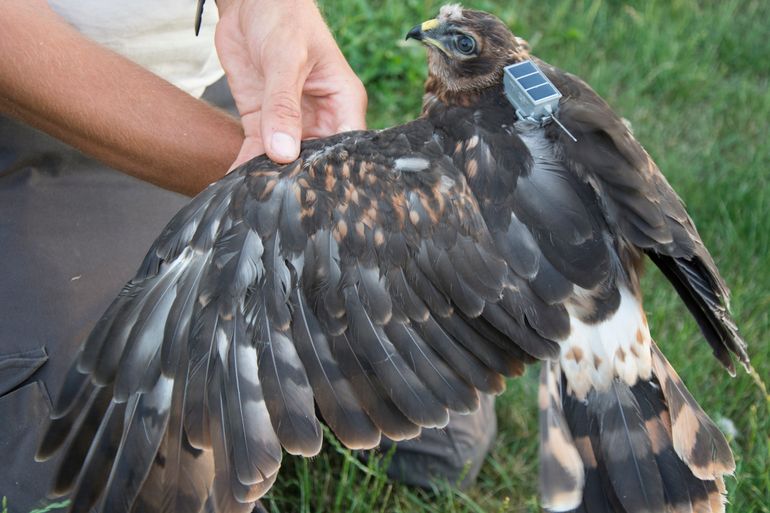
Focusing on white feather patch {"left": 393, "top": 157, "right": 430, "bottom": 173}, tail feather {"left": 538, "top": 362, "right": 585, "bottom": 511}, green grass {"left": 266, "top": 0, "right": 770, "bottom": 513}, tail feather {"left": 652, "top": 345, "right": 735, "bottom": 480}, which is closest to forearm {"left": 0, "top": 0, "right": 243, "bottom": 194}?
white feather patch {"left": 393, "top": 157, "right": 430, "bottom": 173}

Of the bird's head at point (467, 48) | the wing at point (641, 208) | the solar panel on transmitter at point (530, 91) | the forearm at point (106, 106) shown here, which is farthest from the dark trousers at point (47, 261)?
the solar panel on transmitter at point (530, 91)

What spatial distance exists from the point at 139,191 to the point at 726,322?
89.5 inches

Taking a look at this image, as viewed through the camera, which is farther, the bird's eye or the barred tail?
the bird's eye

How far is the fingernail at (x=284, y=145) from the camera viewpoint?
3.08 metres

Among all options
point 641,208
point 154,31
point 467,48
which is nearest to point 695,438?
point 641,208

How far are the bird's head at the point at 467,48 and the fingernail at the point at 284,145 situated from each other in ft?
2.28

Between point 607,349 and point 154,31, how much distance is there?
213 cm

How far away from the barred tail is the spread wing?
0.91 feet

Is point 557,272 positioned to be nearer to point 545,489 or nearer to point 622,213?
point 622,213

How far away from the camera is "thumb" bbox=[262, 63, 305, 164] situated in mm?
3090

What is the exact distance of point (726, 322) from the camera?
3.11 m

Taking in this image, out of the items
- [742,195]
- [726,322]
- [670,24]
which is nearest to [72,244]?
[726,322]

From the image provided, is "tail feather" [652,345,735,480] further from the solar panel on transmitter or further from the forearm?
the forearm

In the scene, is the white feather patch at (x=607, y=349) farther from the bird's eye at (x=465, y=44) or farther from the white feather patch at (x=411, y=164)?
the bird's eye at (x=465, y=44)
